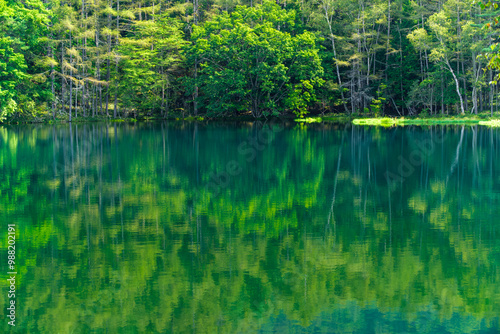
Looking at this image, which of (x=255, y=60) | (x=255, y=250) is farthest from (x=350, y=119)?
(x=255, y=250)

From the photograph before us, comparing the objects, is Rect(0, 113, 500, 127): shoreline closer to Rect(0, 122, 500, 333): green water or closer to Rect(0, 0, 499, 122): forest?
Rect(0, 0, 499, 122): forest

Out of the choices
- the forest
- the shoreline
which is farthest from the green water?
the forest

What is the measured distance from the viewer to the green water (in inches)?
218

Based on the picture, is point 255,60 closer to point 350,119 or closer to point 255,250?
point 350,119

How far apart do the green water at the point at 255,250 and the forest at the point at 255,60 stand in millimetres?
34151

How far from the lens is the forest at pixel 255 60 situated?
47.4 meters

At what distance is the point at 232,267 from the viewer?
693 cm

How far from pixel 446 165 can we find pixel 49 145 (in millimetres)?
18143

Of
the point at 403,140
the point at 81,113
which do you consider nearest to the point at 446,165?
the point at 403,140

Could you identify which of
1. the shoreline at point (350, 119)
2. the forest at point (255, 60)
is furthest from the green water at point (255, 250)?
the forest at point (255, 60)

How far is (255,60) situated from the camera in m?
52.1

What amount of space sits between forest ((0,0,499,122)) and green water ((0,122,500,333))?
112ft

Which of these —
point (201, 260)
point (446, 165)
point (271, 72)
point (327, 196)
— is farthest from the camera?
point (271, 72)

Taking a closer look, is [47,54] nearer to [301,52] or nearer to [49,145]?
[301,52]
